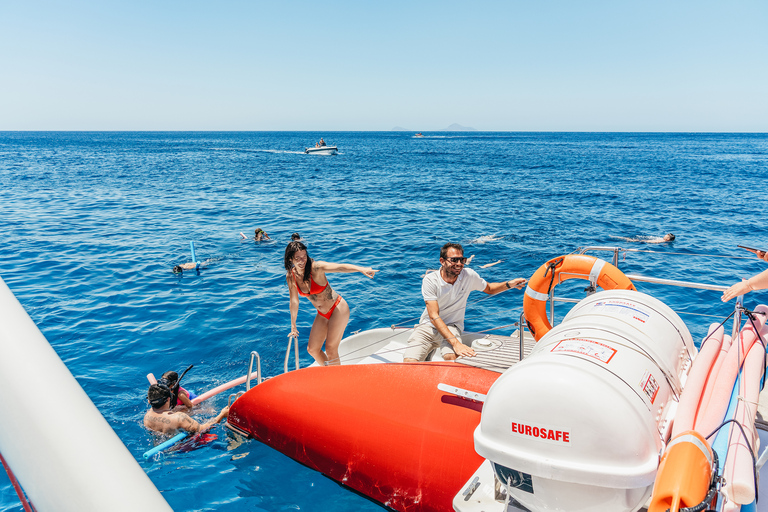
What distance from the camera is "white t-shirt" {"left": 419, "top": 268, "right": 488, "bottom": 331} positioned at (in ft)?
17.8

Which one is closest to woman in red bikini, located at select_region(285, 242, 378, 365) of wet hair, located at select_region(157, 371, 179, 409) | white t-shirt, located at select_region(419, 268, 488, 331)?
white t-shirt, located at select_region(419, 268, 488, 331)

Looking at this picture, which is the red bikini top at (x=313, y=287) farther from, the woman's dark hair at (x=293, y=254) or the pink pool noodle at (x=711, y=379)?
the pink pool noodle at (x=711, y=379)

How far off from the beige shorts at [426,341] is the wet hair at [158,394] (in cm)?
284

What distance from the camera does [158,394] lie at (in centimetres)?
534

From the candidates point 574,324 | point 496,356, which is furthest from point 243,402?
point 574,324

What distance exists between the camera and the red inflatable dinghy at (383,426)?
4020 millimetres

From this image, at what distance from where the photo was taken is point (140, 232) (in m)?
16.5

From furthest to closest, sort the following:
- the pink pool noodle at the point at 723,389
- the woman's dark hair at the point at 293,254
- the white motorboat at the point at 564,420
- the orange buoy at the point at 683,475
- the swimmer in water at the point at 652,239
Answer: the swimmer in water at the point at 652,239 → the woman's dark hair at the point at 293,254 → the pink pool noodle at the point at 723,389 → the white motorboat at the point at 564,420 → the orange buoy at the point at 683,475

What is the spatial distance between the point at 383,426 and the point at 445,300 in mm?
Result: 1739

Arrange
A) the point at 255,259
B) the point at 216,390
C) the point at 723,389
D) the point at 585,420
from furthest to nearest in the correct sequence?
the point at 255,259 → the point at 216,390 → the point at 723,389 → the point at 585,420

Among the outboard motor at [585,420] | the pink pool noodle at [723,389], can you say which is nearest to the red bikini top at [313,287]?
the outboard motor at [585,420]

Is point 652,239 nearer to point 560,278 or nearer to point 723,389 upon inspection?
point 560,278

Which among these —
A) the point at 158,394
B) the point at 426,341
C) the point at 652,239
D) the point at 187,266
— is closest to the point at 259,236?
the point at 187,266

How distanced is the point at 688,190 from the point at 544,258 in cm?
2030
